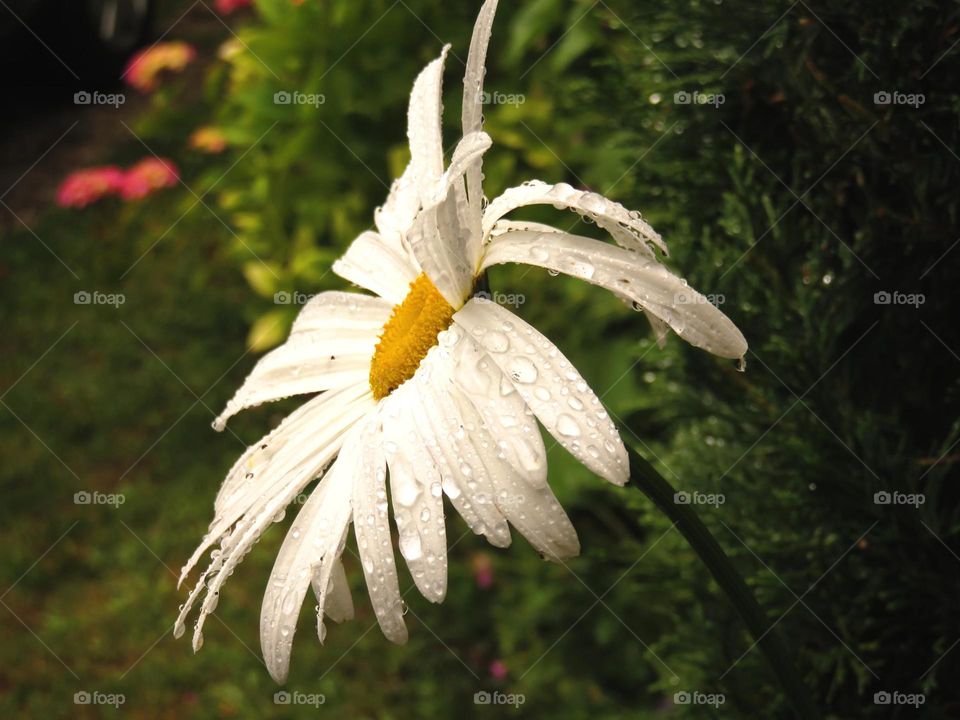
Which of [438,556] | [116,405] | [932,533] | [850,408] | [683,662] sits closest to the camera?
[438,556]

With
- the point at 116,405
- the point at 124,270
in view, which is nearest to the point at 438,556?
the point at 116,405

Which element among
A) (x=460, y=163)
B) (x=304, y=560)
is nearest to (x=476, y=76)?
(x=460, y=163)

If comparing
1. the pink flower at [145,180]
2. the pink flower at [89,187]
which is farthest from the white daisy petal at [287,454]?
the pink flower at [89,187]

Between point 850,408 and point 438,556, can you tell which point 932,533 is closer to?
point 850,408

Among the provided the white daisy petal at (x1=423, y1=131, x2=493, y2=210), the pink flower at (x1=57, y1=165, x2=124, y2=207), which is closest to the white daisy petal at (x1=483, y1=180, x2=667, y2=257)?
the white daisy petal at (x1=423, y1=131, x2=493, y2=210)

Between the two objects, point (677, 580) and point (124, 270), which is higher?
point (124, 270)

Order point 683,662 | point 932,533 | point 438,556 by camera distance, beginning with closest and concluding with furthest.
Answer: point 438,556 → point 932,533 → point 683,662

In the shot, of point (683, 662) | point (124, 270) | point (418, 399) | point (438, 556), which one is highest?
point (124, 270)
